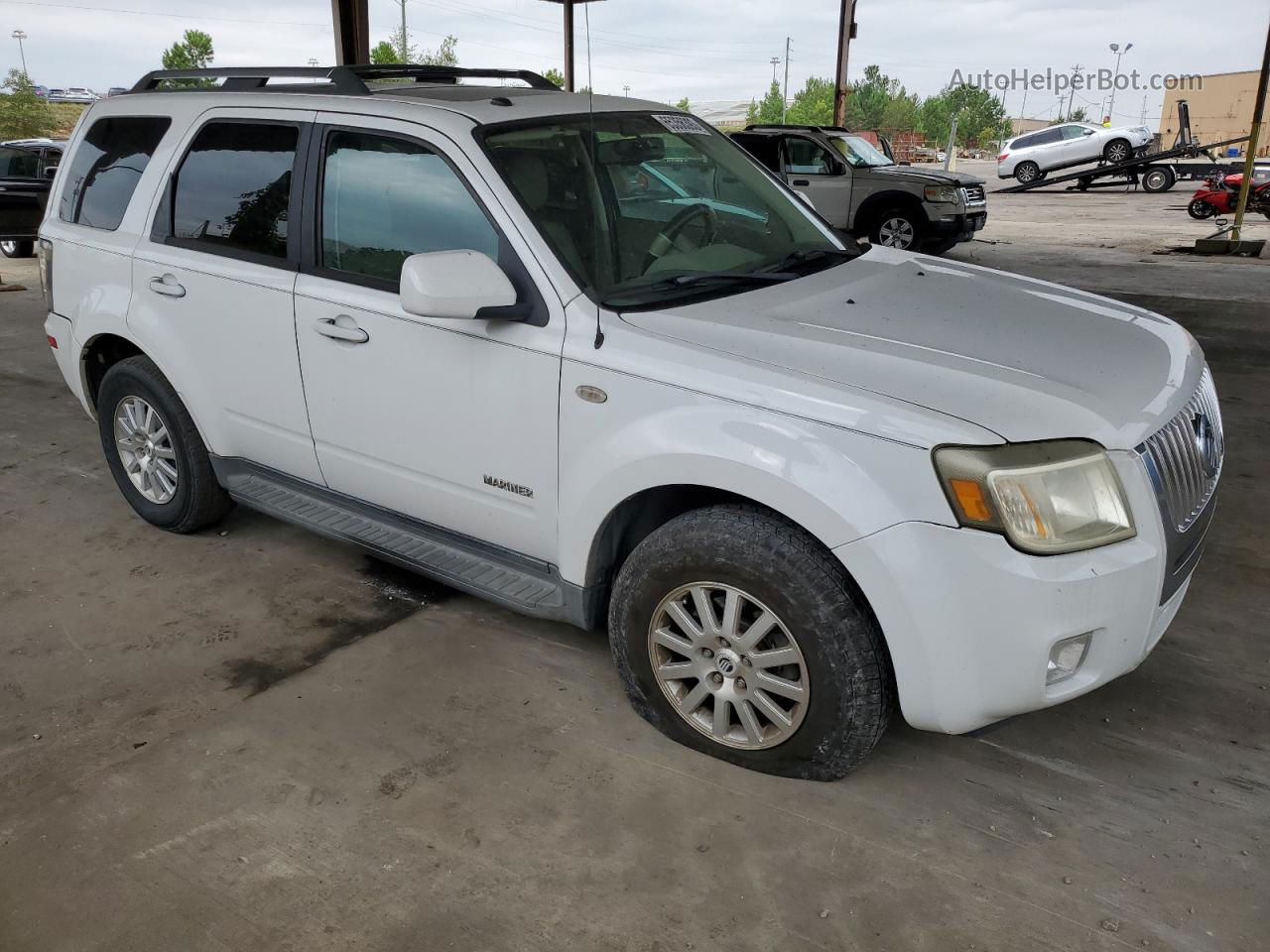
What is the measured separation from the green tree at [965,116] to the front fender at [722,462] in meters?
110

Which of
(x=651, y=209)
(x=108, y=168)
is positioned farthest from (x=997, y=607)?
(x=108, y=168)

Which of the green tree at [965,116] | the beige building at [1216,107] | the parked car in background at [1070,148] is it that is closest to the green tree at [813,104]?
the green tree at [965,116]

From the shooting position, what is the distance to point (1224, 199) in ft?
60.5

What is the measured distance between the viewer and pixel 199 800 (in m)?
2.82

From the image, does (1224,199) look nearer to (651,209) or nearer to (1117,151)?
(1117,151)

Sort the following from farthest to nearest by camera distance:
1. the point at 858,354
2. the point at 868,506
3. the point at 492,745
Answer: the point at 492,745
the point at 858,354
the point at 868,506

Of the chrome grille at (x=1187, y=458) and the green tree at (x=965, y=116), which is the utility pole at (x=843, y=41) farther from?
the green tree at (x=965, y=116)

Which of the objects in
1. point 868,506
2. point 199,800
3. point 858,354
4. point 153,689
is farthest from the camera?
point 153,689

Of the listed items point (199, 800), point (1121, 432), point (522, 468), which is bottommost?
point (199, 800)

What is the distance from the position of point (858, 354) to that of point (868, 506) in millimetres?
434

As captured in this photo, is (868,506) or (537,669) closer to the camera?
(868,506)

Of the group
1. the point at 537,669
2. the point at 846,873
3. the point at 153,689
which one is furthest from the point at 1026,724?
the point at 153,689

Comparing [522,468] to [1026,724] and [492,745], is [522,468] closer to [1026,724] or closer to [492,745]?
[492,745]

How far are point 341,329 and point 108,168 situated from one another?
173 centimetres
